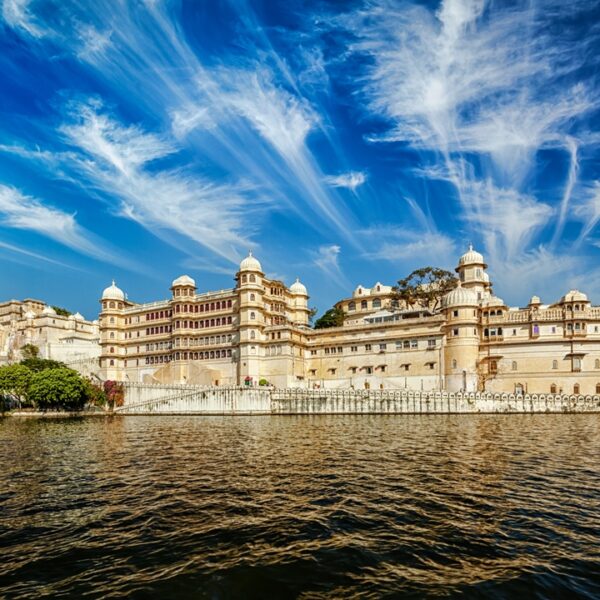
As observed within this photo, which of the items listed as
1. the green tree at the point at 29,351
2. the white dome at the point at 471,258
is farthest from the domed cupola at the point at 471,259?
the green tree at the point at 29,351

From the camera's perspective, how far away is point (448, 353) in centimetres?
6531

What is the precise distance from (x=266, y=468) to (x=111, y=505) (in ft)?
26.6

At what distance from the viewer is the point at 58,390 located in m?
60.5

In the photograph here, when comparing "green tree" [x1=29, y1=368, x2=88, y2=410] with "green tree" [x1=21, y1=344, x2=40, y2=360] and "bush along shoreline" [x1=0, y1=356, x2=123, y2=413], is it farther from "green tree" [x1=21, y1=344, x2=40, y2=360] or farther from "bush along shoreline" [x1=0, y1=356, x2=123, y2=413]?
"green tree" [x1=21, y1=344, x2=40, y2=360]

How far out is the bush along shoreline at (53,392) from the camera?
60562mm

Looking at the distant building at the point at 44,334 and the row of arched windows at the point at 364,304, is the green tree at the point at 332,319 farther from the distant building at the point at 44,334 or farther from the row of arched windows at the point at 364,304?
the distant building at the point at 44,334

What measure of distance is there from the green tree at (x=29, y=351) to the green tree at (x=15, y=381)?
1340 inches

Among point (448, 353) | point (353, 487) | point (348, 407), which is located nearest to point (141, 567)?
point (353, 487)

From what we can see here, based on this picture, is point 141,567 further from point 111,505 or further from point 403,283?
point 403,283

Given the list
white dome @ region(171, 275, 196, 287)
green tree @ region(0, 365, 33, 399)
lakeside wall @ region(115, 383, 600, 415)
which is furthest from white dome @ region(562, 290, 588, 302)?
green tree @ region(0, 365, 33, 399)

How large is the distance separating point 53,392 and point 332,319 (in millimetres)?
49523

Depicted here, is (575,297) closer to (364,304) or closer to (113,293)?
(364,304)

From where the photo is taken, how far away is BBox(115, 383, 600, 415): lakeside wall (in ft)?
181

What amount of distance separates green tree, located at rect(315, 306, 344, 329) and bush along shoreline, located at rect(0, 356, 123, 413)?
40568 mm
